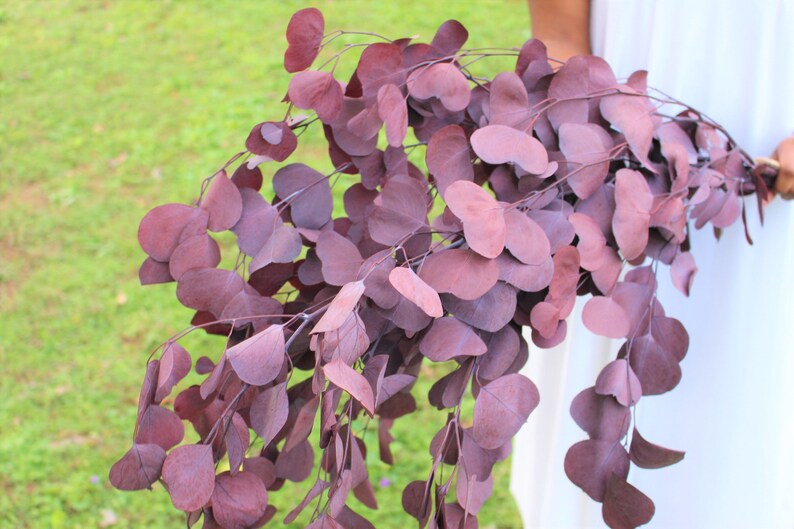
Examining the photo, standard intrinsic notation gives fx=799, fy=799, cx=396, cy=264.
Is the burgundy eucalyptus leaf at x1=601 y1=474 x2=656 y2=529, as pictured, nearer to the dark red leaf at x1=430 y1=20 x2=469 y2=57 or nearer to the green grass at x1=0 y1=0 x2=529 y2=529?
the dark red leaf at x1=430 y1=20 x2=469 y2=57

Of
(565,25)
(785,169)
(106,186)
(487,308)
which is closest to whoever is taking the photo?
(487,308)

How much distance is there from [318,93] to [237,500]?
35 centimetres

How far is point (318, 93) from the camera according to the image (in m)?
0.71

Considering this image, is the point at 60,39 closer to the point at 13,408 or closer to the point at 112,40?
the point at 112,40

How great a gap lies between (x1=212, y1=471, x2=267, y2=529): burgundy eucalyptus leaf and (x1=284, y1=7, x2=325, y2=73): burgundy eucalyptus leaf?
36 centimetres

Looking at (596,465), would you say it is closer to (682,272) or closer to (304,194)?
(682,272)

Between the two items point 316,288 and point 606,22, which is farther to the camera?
point 606,22

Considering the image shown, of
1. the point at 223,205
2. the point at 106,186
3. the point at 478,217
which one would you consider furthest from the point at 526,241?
the point at 106,186

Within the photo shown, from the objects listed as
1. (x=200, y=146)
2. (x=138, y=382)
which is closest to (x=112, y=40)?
(x=200, y=146)

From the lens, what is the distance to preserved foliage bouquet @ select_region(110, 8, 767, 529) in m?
0.62

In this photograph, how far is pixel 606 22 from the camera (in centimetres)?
114

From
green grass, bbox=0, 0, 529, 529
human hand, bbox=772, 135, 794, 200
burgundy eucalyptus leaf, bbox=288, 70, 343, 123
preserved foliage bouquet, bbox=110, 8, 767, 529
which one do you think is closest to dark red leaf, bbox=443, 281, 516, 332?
preserved foliage bouquet, bbox=110, 8, 767, 529

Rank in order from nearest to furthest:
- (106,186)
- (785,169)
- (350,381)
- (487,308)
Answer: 1. (350,381)
2. (487,308)
3. (785,169)
4. (106,186)

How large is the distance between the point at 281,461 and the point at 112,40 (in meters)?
3.89
